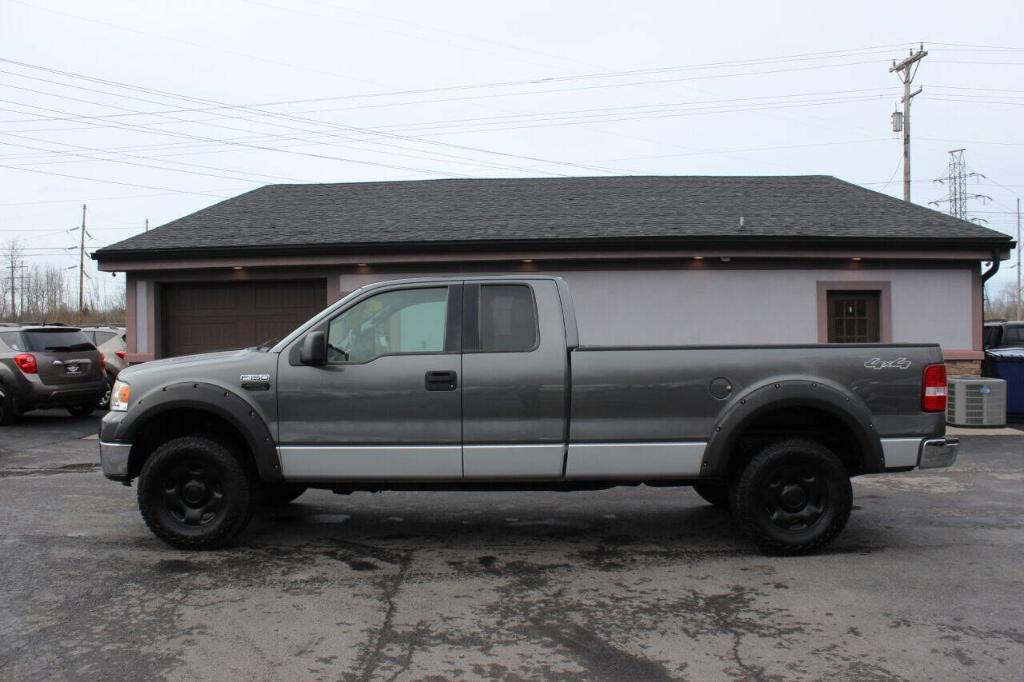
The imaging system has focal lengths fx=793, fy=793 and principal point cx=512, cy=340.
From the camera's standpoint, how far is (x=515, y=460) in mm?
5414

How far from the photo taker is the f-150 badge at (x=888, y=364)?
544cm

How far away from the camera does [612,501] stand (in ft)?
24.6

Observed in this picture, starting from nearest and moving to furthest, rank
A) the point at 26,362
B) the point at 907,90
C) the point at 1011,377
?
the point at 26,362 < the point at 1011,377 < the point at 907,90

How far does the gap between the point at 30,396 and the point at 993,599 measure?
43.4 feet

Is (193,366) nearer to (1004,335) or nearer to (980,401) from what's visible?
(980,401)

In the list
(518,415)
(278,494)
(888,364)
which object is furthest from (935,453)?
(278,494)

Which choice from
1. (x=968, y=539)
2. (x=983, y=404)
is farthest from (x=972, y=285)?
(x=968, y=539)

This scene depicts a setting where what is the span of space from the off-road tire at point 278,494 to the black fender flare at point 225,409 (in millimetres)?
918

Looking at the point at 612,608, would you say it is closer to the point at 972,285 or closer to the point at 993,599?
the point at 993,599

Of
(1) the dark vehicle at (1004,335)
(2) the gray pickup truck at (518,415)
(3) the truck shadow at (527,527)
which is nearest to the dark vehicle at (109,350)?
(3) the truck shadow at (527,527)

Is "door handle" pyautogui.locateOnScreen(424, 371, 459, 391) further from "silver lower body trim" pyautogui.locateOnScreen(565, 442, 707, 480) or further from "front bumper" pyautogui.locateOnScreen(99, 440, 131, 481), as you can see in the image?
"front bumper" pyautogui.locateOnScreen(99, 440, 131, 481)

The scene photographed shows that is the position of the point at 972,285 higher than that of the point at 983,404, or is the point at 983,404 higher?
the point at 972,285

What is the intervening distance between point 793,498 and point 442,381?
2579mm

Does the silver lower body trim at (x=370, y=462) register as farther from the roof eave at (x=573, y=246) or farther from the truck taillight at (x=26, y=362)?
the truck taillight at (x=26, y=362)
